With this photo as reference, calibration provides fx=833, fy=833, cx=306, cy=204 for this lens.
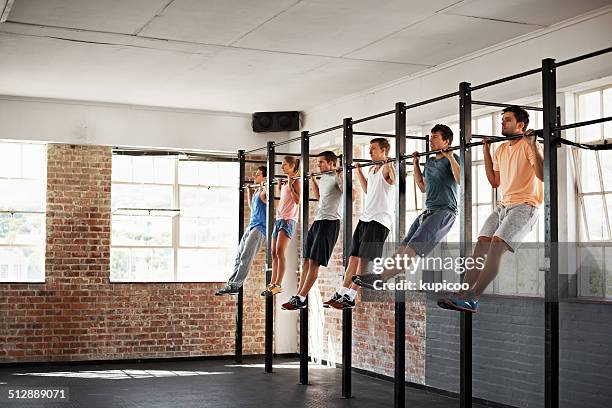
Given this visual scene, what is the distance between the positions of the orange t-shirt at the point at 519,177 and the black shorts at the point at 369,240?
6.38 feet

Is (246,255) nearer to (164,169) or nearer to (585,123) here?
(164,169)

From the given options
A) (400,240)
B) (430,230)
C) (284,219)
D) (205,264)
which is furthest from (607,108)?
(205,264)

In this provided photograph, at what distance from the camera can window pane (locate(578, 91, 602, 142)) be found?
7.32m

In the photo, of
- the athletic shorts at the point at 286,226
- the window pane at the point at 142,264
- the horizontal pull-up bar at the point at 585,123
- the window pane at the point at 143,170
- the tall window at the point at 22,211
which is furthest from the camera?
the window pane at the point at 143,170

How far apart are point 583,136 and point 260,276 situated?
243 inches

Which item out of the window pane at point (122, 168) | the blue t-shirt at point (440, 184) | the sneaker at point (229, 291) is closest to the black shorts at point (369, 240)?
the blue t-shirt at point (440, 184)

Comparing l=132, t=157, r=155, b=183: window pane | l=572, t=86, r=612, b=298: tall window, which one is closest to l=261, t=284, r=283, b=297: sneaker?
l=132, t=157, r=155, b=183: window pane

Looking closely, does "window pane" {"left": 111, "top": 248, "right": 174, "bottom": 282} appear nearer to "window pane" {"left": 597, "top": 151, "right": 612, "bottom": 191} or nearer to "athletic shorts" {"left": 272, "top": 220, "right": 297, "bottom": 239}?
"athletic shorts" {"left": 272, "top": 220, "right": 297, "bottom": 239}

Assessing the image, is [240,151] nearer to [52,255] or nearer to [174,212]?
[174,212]

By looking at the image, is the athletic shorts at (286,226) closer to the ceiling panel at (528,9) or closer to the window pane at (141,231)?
the window pane at (141,231)

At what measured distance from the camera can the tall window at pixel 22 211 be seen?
36.5 feet

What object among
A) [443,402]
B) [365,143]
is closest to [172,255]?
[365,143]

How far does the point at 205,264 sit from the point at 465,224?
6046 mm

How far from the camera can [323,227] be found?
928 cm
